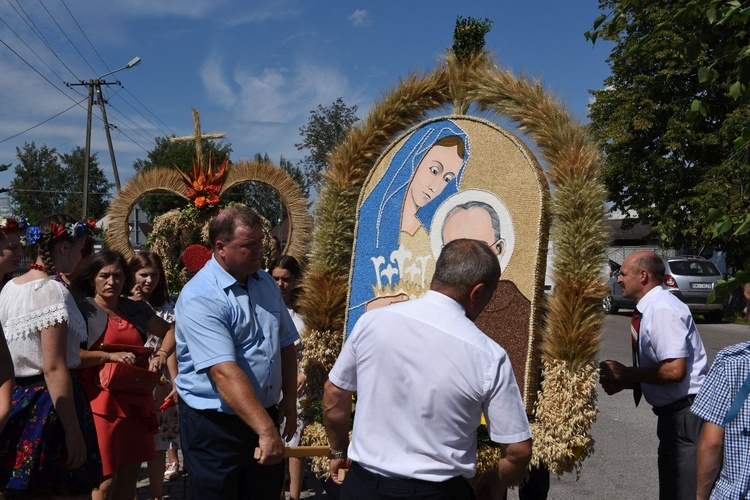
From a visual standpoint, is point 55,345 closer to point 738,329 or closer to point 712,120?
point 738,329

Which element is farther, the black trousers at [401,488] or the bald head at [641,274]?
the bald head at [641,274]

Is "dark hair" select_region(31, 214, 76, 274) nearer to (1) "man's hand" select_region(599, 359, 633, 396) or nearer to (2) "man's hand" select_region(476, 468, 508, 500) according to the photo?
(2) "man's hand" select_region(476, 468, 508, 500)

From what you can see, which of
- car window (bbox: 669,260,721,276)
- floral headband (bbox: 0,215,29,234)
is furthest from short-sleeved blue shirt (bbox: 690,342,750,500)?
car window (bbox: 669,260,721,276)

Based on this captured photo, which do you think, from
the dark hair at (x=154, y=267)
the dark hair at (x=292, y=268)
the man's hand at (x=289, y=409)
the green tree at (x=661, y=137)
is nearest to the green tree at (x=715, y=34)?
the man's hand at (x=289, y=409)

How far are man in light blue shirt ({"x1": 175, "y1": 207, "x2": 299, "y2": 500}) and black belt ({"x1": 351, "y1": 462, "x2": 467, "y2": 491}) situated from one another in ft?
2.65

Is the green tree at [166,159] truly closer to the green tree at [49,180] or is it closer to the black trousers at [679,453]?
the green tree at [49,180]

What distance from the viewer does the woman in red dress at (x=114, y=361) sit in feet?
13.1

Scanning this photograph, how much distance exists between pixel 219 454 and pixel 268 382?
0.37m

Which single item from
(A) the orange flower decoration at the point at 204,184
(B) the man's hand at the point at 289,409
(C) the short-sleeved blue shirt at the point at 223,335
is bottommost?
(B) the man's hand at the point at 289,409

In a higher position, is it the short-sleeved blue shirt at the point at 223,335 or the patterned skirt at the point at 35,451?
the short-sleeved blue shirt at the point at 223,335

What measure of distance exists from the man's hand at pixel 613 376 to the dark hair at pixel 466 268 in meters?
1.63

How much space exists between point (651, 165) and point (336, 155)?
18.8 m

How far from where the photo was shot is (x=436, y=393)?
214 centimetres

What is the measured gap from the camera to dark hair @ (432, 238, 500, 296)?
2.25 metres
